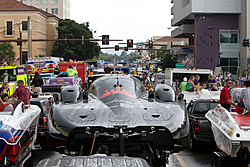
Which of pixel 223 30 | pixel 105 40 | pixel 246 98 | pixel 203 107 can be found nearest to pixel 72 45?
pixel 223 30

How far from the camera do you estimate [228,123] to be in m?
7.20

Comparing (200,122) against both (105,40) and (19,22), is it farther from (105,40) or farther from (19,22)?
(19,22)

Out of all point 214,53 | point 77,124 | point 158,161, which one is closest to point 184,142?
point 158,161

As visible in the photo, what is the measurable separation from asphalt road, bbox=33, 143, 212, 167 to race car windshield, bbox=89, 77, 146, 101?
2109 mm

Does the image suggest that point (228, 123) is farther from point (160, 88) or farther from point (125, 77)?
point (125, 77)

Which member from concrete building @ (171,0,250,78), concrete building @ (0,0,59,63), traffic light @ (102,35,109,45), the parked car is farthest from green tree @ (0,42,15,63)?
the parked car

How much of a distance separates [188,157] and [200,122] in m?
0.98

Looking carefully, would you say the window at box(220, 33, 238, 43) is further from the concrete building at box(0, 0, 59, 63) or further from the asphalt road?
the asphalt road

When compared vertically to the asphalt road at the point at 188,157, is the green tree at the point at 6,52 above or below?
above

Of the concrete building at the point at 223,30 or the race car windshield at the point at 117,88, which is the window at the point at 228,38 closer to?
the concrete building at the point at 223,30

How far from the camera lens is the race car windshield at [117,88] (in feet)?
26.1

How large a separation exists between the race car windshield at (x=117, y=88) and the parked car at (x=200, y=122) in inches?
94.0

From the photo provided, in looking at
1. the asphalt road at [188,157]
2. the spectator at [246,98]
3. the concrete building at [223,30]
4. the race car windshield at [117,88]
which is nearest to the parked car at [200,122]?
the asphalt road at [188,157]

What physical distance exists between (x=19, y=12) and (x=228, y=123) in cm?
7315
